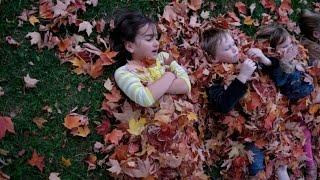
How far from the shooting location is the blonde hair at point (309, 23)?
6.00m

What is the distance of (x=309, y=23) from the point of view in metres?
6.05

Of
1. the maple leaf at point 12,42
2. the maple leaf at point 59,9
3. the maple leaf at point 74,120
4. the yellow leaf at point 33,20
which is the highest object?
the maple leaf at point 59,9

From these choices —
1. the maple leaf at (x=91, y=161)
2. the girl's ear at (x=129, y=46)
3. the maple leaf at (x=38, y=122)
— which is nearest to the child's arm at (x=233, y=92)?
the girl's ear at (x=129, y=46)

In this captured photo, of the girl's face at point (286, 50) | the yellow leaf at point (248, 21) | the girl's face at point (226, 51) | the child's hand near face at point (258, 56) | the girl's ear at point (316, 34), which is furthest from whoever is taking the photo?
the girl's ear at point (316, 34)

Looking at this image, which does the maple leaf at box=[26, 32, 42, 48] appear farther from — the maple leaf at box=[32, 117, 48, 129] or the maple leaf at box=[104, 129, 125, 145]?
the maple leaf at box=[104, 129, 125, 145]

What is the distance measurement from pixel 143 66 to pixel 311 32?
248 centimetres

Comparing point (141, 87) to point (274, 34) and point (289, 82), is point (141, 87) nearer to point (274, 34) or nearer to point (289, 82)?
point (289, 82)

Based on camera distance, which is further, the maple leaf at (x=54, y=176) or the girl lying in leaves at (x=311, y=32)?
the girl lying in leaves at (x=311, y=32)

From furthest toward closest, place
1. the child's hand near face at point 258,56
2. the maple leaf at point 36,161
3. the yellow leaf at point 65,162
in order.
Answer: the child's hand near face at point 258,56 → the yellow leaf at point 65,162 → the maple leaf at point 36,161

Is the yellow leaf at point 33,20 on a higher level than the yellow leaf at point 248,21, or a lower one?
Result: higher

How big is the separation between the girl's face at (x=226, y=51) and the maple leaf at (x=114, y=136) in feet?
4.00

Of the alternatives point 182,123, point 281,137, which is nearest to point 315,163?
point 281,137

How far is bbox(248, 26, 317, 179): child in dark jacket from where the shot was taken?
5.04 m

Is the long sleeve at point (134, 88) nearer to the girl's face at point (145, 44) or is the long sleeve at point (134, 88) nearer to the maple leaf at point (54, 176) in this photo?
the girl's face at point (145, 44)
